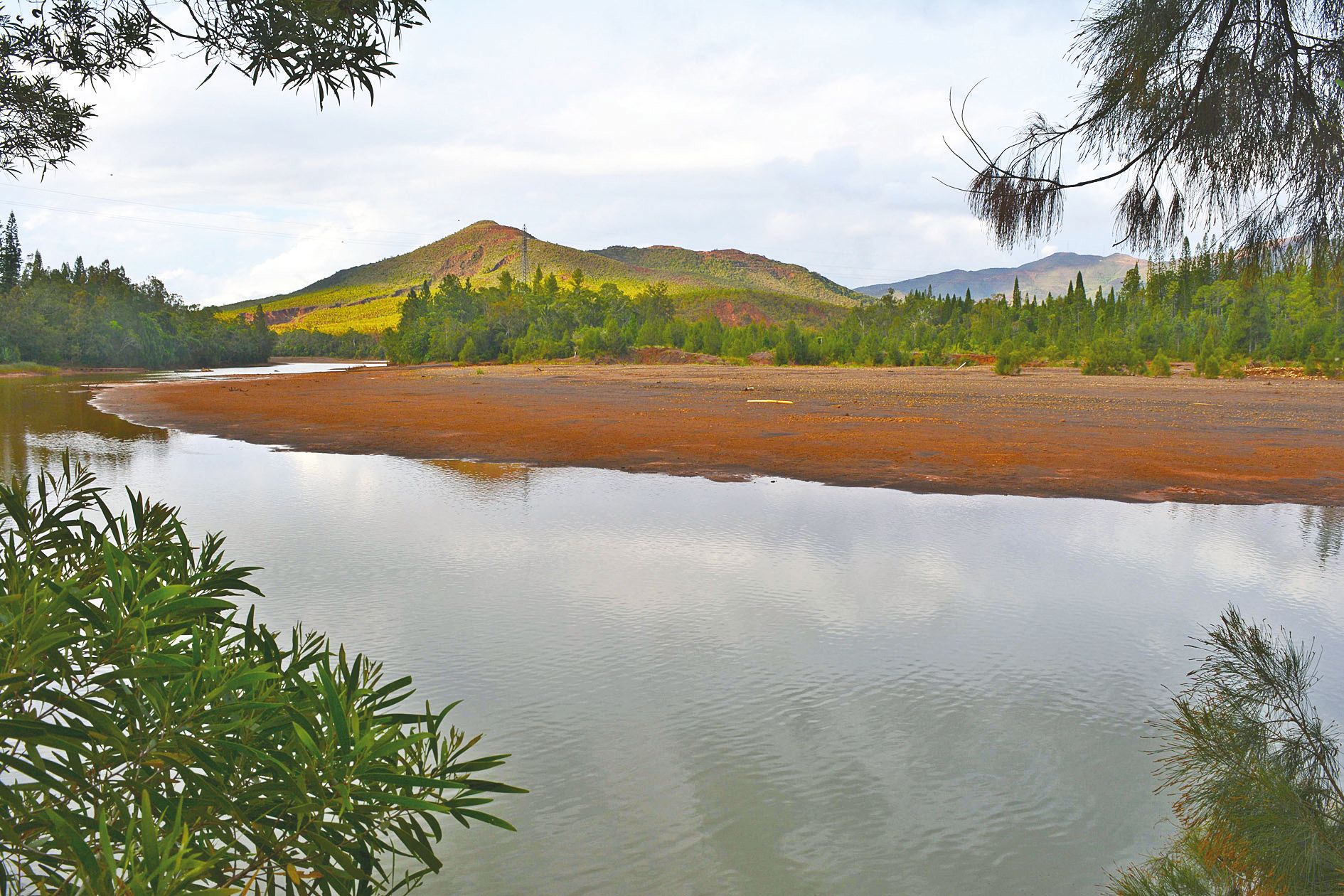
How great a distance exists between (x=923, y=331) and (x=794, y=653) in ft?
307

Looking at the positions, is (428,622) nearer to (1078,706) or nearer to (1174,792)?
(1078,706)

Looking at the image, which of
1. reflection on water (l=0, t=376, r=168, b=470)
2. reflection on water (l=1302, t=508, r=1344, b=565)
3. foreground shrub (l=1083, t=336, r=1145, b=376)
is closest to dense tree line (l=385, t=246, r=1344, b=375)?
foreground shrub (l=1083, t=336, r=1145, b=376)

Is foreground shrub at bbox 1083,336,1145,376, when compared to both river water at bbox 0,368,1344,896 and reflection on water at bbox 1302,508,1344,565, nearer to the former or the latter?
reflection on water at bbox 1302,508,1344,565

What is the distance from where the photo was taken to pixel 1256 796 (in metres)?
2.56

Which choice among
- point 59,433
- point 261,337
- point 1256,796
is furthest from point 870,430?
point 261,337

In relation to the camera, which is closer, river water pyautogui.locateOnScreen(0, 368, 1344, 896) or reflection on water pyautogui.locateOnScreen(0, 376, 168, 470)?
A: river water pyautogui.locateOnScreen(0, 368, 1344, 896)

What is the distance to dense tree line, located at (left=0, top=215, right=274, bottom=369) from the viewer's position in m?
84.5

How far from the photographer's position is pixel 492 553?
900 centimetres

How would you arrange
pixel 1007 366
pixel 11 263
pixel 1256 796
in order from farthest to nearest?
pixel 11 263, pixel 1007 366, pixel 1256 796

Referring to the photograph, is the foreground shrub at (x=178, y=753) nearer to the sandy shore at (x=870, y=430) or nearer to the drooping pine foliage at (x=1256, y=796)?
the drooping pine foliage at (x=1256, y=796)

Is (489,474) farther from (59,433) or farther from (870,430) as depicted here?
(59,433)

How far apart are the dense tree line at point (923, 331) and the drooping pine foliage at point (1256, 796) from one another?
32.1 metres

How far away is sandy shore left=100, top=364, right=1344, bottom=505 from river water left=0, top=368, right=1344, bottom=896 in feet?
8.02

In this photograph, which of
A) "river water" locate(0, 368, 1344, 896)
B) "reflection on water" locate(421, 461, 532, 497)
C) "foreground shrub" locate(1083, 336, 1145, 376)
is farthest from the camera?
"foreground shrub" locate(1083, 336, 1145, 376)
